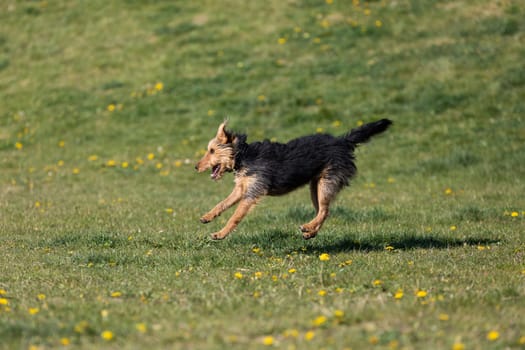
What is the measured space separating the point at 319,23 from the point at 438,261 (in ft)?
47.8

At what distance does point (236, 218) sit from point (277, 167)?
2.71ft

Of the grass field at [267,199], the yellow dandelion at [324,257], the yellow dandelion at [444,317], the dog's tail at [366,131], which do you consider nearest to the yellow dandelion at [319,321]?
the grass field at [267,199]

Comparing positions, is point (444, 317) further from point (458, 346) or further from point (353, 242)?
point (353, 242)

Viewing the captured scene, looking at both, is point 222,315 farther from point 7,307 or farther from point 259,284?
point 7,307

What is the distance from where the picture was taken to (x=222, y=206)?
835 centimetres

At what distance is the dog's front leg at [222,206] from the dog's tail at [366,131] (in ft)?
5.39

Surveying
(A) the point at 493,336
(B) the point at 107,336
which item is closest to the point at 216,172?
(B) the point at 107,336

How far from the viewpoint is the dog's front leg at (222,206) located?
8.21 m

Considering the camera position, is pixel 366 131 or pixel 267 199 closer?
pixel 366 131

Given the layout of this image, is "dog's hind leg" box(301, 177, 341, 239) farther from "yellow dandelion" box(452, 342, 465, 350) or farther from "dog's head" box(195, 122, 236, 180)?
"yellow dandelion" box(452, 342, 465, 350)

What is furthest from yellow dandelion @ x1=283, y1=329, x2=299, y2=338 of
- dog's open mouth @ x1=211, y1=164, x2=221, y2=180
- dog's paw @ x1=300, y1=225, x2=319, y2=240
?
dog's open mouth @ x1=211, y1=164, x2=221, y2=180

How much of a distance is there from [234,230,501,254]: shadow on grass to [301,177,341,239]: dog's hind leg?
222 mm

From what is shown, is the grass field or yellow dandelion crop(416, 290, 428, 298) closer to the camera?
the grass field

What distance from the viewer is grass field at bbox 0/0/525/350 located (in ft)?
17.8
